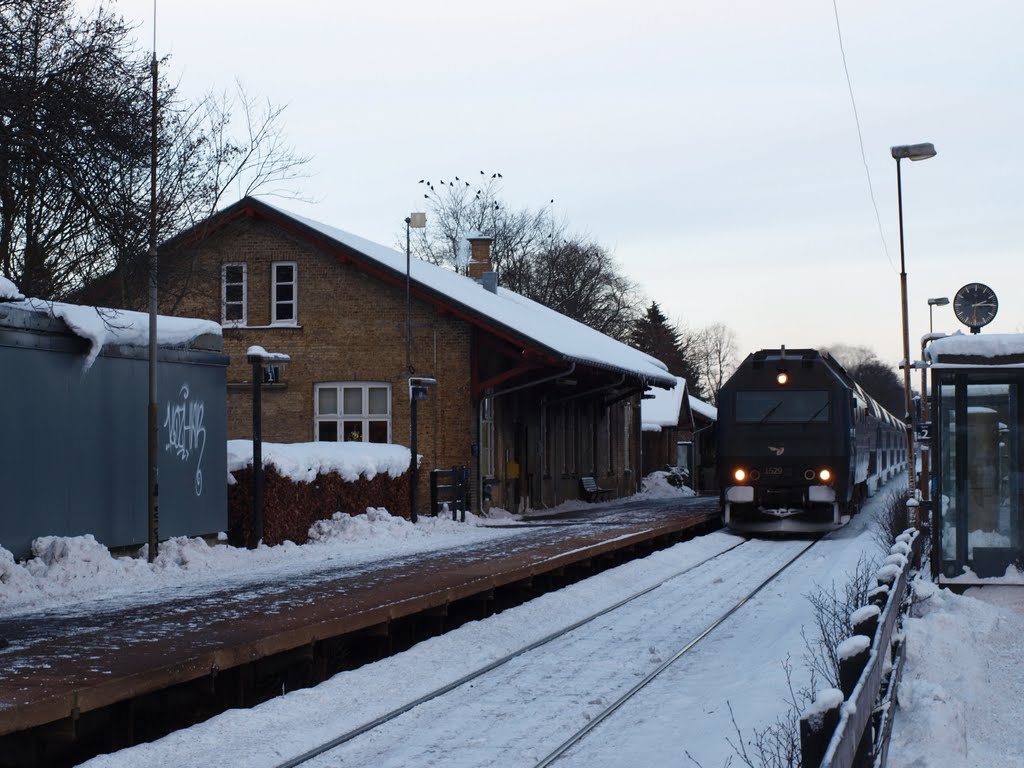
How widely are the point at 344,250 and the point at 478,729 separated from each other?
20142mm

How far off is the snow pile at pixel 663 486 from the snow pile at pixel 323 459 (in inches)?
893

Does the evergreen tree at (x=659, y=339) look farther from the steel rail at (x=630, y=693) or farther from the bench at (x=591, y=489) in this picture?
the steel rail at (x=630, y=693)

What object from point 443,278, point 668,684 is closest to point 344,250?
point 443,278

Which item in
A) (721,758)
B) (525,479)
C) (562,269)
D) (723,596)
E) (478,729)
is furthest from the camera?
(562,269)

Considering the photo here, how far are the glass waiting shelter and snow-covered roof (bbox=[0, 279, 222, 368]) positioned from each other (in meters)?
8.44

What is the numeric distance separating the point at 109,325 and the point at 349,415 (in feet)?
44.4

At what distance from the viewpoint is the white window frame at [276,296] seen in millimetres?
28391

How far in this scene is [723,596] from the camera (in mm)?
15641

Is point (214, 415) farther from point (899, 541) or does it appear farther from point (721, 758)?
point (721, 758)

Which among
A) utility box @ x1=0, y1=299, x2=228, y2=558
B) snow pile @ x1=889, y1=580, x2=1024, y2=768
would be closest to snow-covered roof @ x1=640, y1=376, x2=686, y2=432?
utility box @ x1=0, y1=299, x2=228, y2=558

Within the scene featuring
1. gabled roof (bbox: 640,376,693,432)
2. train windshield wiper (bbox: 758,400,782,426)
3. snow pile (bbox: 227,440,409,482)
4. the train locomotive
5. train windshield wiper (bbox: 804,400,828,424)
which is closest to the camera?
Answer: snow pile (bbox: 227,440,409,482)

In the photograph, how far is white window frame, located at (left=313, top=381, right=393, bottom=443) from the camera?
27.7 metres

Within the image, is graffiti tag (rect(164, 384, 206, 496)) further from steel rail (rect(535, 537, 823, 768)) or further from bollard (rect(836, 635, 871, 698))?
bollard (rect(836, 635, 871, 698))

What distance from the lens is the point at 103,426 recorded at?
49.0 ft
